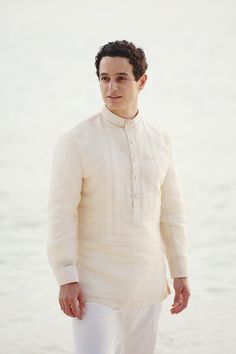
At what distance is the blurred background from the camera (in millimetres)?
4344

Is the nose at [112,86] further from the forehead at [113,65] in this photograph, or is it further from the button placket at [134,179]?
the button placket at [134,179]

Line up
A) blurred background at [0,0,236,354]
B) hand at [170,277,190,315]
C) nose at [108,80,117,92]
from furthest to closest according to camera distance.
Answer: blurred background at [0,0,236,354] < hand at [170,277,190,315] < nose at [108,80,117,92]

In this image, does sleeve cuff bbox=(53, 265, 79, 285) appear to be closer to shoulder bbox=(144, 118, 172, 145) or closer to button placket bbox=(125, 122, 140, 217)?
button placket bbox=(125, 122, 140, 217)

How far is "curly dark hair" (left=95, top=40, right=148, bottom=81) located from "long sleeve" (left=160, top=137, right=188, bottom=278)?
29cm

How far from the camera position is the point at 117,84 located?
214 cm

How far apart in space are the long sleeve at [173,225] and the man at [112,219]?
3 centimetres

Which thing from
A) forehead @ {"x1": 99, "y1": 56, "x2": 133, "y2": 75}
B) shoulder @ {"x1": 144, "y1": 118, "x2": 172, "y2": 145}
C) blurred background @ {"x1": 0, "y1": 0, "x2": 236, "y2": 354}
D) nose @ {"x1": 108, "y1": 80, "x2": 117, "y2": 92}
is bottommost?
blurred background @ {"x1": 0, "y1": 0, "x2": 236, "y2": 354}

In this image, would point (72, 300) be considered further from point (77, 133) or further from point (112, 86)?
point (112, 86)

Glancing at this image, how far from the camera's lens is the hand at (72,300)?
201 centimetres

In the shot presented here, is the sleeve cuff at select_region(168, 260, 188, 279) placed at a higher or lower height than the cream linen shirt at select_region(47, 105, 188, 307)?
lower

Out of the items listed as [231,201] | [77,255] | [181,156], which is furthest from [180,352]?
[181,156]

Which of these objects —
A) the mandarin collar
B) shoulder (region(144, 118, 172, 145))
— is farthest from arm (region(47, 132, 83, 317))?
shoulder (region(144, 118, 172, 145))

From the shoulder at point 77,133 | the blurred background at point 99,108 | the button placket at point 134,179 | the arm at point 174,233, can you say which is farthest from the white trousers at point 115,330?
the blurred background at point 99,108

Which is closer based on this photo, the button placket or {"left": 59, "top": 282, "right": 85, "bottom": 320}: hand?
{"left": 59, "top": 282, "right": 85, "bottom": 320}: hand
